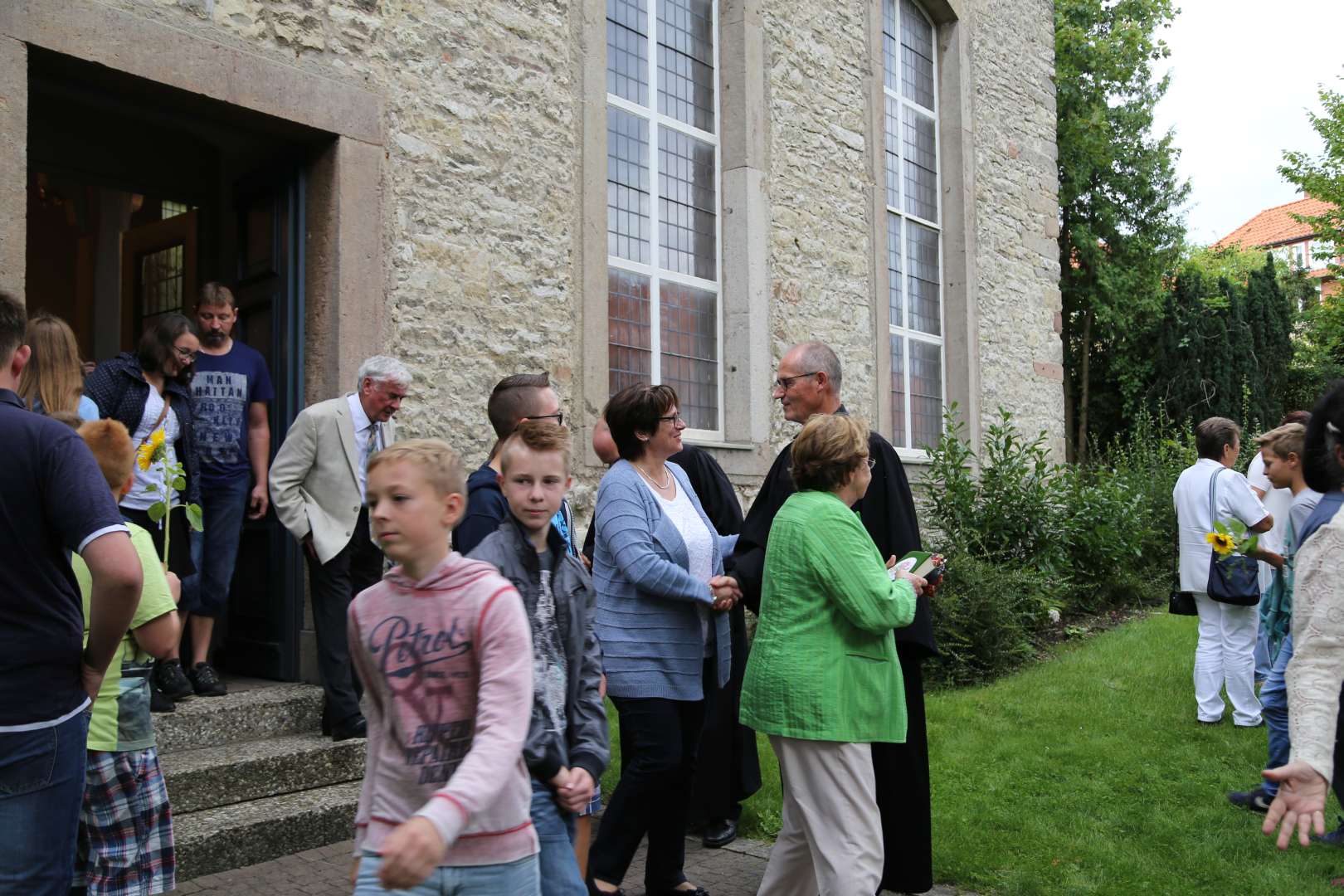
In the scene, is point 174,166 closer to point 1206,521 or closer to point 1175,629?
point 1206,521

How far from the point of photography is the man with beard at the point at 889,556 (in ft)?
13.6

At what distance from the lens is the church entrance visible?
6008 millimetres

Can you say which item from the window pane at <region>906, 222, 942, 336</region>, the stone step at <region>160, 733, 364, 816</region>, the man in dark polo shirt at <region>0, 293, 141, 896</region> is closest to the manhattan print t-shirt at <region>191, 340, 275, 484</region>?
the stone step at <region>160, 733, 364, 816</region>

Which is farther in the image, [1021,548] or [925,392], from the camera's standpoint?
[925,392]

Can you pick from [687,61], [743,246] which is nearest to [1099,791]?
[743,246]

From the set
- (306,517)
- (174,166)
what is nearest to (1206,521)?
(306,517)

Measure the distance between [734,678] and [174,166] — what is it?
4724 millimetres

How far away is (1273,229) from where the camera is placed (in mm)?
54500

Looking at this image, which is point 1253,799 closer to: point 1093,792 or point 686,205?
point 1093,792

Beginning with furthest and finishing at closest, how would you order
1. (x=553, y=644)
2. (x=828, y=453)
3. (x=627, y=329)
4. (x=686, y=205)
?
1. (x=686, y=205)
2. (x=627, y=329)
3. (x=828, y=453)
4. (x=553, y=644)

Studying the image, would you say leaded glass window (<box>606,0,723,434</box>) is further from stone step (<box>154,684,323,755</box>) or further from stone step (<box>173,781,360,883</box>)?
stone step (<box>173,781,360,883</box>)

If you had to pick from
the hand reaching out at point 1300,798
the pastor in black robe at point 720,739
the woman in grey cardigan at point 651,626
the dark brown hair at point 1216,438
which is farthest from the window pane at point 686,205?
the hand reaching out at point 1300,798

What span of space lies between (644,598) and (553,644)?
1.09m

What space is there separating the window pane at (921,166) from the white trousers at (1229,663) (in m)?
5.92
